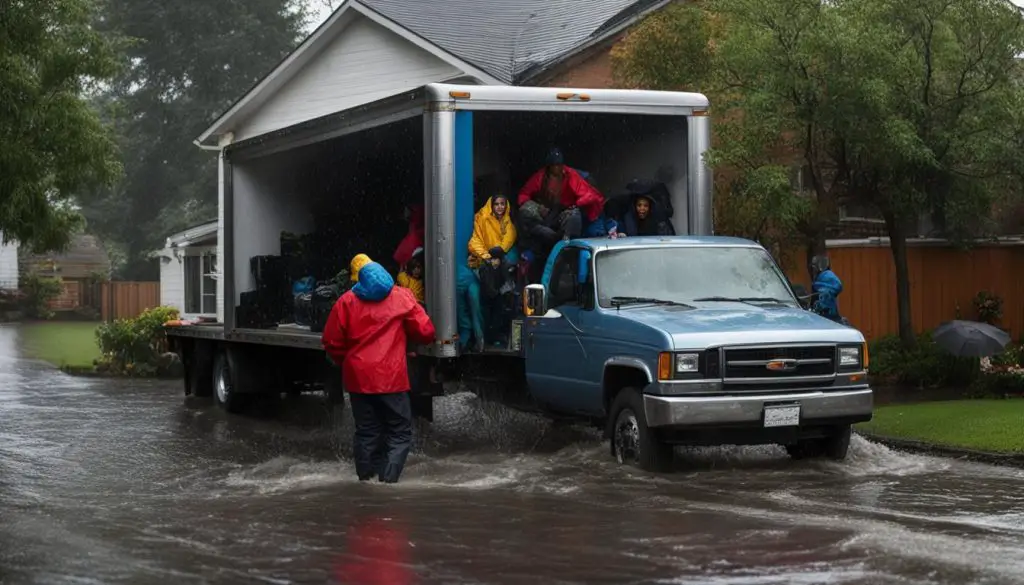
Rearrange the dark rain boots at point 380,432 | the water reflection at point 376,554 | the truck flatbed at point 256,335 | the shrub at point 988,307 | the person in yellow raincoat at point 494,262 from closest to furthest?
the water reflection at point 376,554, the dark rain boots at point 380,432, the person in yellow raincoat at point 494,262, the truck flatbed at point 256,335, the shrub at point 988,307

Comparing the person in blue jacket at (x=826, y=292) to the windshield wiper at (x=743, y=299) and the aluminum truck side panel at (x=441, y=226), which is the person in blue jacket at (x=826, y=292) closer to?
the windshield wiper at (x=743, y=299)

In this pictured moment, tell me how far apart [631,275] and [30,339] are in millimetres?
32162

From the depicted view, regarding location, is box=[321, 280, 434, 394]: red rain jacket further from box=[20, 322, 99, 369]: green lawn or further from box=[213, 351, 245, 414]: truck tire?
box=[20, 322, 99, 369]: green lawn

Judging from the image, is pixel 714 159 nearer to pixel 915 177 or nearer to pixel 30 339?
pixel 915 177

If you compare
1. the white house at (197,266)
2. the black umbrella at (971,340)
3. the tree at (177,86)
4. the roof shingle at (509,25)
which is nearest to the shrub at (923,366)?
the black umbrella at (971,340)

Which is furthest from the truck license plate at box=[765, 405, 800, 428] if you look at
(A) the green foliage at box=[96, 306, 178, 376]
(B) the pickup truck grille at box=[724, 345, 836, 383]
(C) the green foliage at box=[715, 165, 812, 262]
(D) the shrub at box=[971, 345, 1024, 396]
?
(A) the green foliage at box=[96, 306, 178, 376]

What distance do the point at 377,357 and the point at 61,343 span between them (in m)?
29.3

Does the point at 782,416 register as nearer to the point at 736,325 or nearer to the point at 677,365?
the point at 736,325

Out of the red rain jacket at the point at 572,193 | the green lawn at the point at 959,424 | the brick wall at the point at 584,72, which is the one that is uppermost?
the brick wall at the point at 584,72

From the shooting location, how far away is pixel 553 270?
43.4 feet

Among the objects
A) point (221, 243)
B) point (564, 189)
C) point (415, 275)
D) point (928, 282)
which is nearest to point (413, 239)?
point (415, 275)

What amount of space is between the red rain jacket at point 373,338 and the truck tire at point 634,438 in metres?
1.68

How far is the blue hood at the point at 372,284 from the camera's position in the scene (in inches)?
452

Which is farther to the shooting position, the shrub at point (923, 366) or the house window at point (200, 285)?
the house window at point (200, 285)
